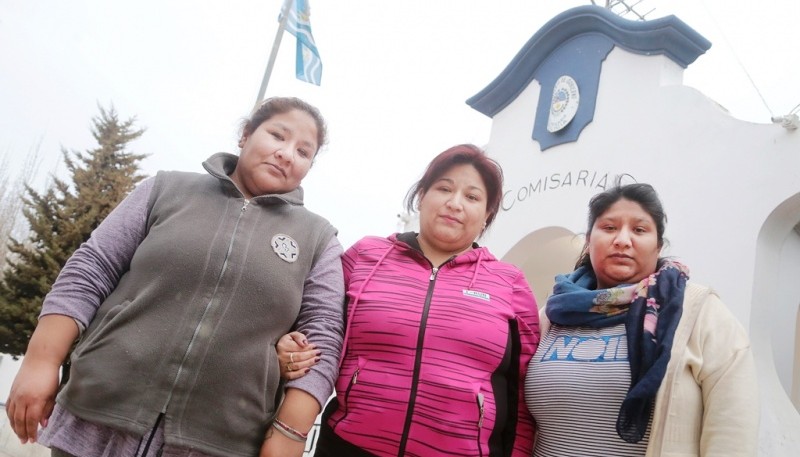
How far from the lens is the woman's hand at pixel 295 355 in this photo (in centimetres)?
175

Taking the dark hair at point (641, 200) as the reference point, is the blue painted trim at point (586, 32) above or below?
above

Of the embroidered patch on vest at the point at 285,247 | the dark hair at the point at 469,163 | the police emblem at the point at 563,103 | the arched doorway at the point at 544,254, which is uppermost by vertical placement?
the police emblem at the point at 563,103

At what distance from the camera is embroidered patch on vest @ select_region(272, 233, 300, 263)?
188 centimetres

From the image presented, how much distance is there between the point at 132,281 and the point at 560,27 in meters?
5.58

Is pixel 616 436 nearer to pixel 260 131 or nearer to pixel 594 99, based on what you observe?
pixel 260 131

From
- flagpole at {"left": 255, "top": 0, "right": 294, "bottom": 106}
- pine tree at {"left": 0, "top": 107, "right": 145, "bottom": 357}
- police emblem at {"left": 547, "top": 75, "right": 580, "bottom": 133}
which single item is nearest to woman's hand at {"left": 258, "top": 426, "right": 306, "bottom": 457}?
police emblem at {"left": 547, "top": 75, "right": 580, "bottom": 133}

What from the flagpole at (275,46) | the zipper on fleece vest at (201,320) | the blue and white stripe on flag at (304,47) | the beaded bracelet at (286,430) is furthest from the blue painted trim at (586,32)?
the beaded bracelet at (286,430)

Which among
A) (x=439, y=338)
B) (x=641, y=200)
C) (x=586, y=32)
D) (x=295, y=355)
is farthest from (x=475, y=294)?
(x=586, y=32)

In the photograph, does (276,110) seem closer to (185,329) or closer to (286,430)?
(185,329)

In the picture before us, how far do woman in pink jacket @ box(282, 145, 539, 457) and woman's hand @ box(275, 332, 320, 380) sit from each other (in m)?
0.02

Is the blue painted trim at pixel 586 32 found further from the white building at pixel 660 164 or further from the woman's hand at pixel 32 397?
the woman's hand at pixel 32 397

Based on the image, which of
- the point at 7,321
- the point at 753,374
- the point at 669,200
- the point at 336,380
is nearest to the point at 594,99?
the point at 669,200

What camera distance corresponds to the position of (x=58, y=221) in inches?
480

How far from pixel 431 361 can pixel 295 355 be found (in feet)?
1.56
